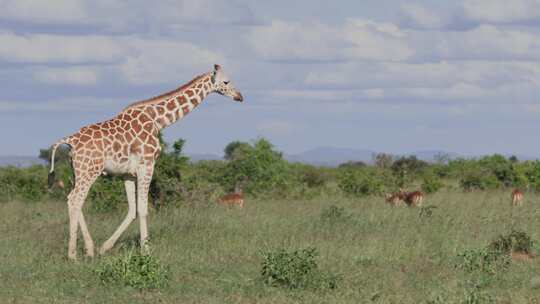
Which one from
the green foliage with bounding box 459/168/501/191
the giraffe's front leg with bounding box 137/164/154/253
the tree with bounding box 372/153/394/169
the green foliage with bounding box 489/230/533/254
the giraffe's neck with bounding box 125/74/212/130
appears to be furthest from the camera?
the tree with bounding box 372/153/394/169

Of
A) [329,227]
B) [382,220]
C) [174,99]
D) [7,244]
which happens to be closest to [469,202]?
[382,220]

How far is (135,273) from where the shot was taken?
9648 millimetres

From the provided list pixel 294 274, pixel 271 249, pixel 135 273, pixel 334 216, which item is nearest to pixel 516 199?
pixel 334 216

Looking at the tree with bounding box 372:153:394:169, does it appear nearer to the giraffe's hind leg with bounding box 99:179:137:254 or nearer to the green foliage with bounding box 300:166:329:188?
the green foliage with bounding box 300:166:329:188

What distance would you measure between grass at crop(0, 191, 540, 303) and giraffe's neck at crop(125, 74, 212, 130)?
1715mm

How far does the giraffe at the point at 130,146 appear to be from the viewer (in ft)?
38.0

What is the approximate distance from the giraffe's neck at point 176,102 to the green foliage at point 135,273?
299 centimetres

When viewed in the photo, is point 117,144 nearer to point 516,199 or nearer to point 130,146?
point 130,146

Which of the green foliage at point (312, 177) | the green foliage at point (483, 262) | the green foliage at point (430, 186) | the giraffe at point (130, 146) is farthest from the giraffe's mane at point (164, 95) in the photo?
the green foliage at point (312, 177)

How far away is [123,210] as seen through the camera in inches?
678

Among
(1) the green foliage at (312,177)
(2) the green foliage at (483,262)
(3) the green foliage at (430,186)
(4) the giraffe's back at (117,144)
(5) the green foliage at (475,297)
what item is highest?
(4) the giraffe's back at (117,144)

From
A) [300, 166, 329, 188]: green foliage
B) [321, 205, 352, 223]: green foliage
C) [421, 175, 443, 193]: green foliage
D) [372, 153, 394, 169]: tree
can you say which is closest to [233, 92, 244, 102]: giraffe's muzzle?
[321, 205, 352, 223]: green foliage

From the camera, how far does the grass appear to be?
9297mm

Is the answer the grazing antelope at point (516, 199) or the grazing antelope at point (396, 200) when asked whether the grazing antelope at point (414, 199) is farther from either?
the grazing antelope at point (516, 199)
